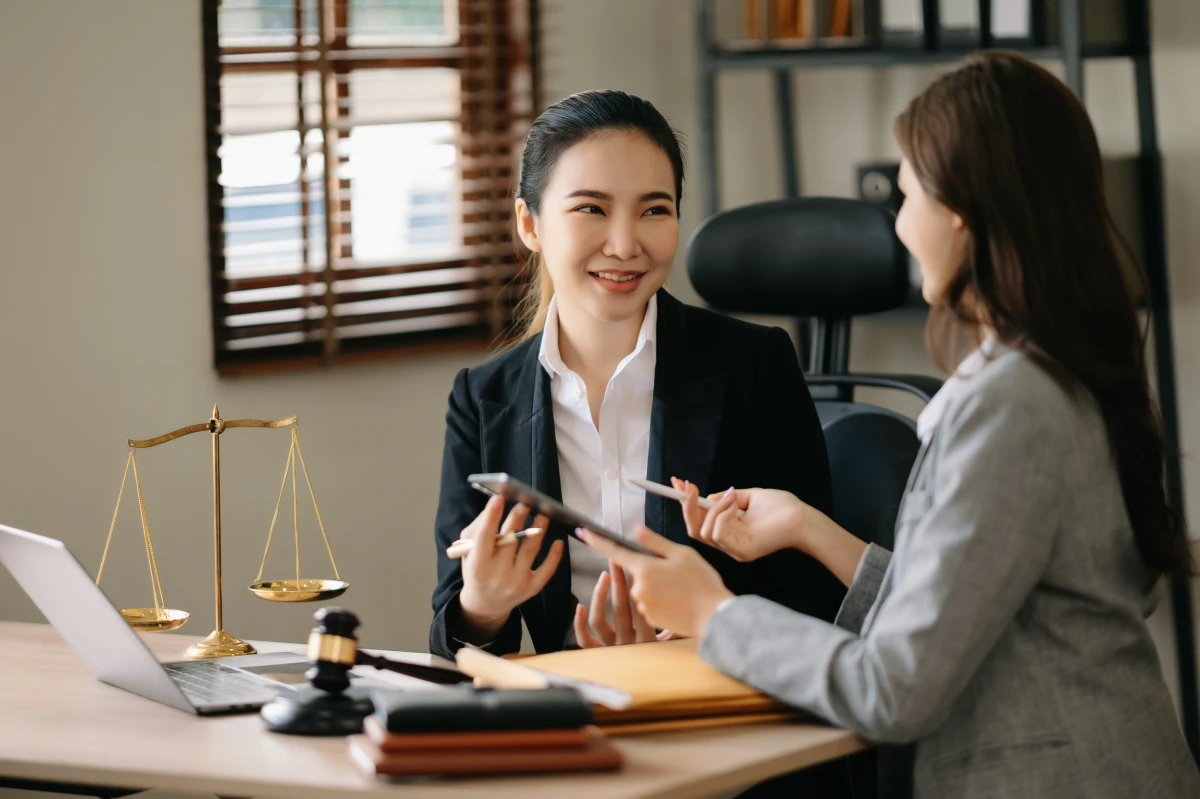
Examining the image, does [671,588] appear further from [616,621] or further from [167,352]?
[167,352]

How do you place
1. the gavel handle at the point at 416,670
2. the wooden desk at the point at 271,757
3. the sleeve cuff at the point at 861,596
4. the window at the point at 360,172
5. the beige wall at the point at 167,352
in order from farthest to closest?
1. the window at the point at 360,172
2. the beige wall at the point at 167,352
3. the sleeve cuff at the point at 861,596
4. the gavel handle at the point at 416,670
5. the wooden desk at the point at 271,757

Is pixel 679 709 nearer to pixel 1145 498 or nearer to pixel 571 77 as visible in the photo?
pixel 1145 498

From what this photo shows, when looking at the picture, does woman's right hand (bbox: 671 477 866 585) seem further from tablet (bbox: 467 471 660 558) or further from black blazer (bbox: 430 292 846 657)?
tablet (bbox: 467 471 660 558)

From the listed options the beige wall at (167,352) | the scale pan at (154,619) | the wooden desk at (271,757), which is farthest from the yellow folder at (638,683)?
the beige wall at (167,352)

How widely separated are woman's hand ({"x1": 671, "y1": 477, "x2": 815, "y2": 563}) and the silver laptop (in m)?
0.49

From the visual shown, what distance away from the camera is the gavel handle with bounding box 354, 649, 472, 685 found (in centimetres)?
136

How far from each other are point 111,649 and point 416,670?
1.05ft

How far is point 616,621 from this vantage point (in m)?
1.64

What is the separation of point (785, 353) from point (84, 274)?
1.33 meters

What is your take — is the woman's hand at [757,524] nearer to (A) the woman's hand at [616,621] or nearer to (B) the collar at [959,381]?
(A) the woman's hand at [616,621]

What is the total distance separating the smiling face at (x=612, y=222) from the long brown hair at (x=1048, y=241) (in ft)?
1.78

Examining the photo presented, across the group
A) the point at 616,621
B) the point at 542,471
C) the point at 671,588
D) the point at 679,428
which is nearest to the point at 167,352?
the point at 542,471

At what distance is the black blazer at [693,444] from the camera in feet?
5.84

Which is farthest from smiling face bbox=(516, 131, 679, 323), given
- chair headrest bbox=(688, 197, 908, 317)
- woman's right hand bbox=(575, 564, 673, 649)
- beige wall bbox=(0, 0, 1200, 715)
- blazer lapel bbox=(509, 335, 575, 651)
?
beige wall bbox=(0, 0, 1200, 715)
